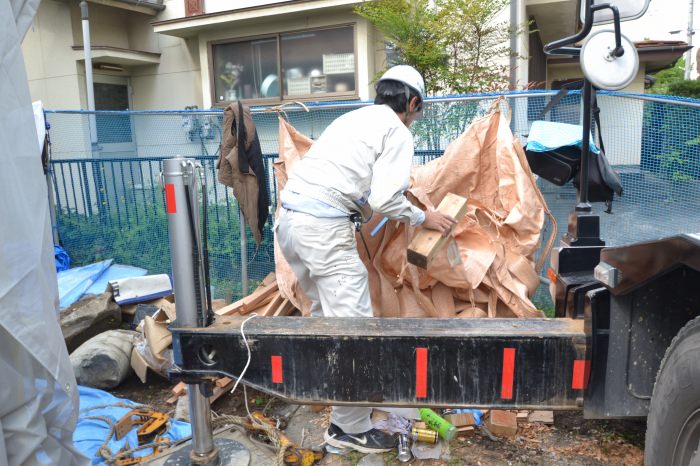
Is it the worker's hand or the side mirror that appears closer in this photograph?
the side mirror

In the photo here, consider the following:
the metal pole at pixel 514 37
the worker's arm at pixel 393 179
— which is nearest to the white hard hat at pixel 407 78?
the worker's arm at pixel 393 179

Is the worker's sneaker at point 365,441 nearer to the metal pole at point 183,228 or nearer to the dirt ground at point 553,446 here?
the dirt ground at point 553,446

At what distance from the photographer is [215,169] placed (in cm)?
520

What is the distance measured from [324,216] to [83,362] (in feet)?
7.06

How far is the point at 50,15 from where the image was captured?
10.1m

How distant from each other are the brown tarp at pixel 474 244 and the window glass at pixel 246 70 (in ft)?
21.0

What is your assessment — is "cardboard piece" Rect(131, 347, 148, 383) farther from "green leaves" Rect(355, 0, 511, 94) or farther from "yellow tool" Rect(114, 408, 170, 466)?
"green leaves" Rect(355, 0, 511, 94)

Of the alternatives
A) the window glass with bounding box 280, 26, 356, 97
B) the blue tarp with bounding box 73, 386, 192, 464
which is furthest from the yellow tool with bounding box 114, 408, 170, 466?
the window glass with bounding box 280, 26, 356, 97

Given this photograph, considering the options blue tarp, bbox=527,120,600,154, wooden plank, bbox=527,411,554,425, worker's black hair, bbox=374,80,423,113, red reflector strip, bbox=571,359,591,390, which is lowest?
wooden plank, bbox=527,411,554,425

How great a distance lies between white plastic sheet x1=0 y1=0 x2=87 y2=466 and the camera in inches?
60.4

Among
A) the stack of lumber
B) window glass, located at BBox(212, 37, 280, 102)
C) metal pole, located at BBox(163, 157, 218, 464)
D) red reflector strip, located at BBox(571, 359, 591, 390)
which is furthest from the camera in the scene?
window glass, located at BBox(212, 37, 280, 102)

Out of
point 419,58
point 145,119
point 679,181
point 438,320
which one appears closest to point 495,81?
point 419,58

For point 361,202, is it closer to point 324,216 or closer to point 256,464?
point 324,216

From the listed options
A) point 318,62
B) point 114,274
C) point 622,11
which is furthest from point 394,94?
point 318,62
